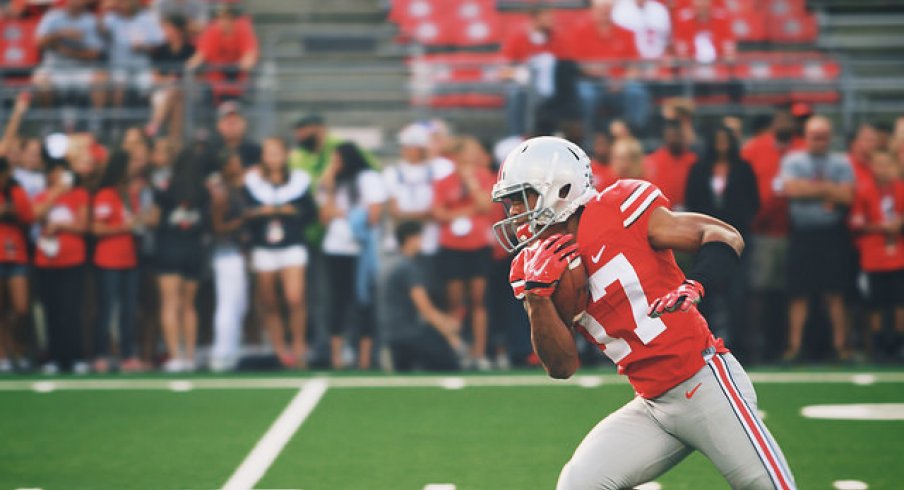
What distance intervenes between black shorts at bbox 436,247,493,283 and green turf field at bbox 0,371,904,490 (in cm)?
97

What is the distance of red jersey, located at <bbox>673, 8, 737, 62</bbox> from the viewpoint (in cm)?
1258

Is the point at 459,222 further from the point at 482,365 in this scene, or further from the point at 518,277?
the point at 518,277

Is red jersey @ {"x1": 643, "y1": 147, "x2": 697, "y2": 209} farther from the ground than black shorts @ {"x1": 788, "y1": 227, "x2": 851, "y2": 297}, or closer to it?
farther from the ground

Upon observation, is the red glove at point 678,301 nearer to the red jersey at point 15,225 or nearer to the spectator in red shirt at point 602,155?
the spectator in red shirt at point 602,155

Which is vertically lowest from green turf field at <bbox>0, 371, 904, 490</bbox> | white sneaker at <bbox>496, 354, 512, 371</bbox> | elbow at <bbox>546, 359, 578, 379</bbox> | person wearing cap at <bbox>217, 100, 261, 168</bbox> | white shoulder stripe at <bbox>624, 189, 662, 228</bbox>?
white sneaker at <bbox>496, 354, 512, 371</bbox>

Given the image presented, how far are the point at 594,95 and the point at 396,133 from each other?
257 centimetres

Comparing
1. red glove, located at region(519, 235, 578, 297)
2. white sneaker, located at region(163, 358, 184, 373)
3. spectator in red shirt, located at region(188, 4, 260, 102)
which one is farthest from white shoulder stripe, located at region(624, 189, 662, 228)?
spectator in red shirt, located at region(188, 4, 260, 102)

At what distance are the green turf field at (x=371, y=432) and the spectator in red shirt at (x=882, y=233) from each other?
2.97ft

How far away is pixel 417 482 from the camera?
6641 mm

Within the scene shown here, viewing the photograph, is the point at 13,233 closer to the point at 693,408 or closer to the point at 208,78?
the point at 208,78

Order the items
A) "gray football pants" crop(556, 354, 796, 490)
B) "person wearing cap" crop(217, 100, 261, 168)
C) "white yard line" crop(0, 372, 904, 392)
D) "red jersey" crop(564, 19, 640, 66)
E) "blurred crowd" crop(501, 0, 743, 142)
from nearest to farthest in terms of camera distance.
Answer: "gray football pants" crop(556, 354, 796, 490) < "white yard line" crop(0, 372, 904, 392) < "person wearing cap" crop(217, 100, 261, 168) < "blurred crowd" crop(501, 0, 743, 142) < "red jersey" crop(564, 19, 640, 66)

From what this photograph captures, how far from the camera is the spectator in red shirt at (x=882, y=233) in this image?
34.4ft

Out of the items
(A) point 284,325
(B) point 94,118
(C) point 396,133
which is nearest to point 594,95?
(C) point 396,133

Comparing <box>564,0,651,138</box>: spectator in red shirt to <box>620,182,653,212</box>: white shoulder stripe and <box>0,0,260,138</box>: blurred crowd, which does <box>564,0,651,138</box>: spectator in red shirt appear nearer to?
<box>0,0,260,138</box>: blurred crowd
